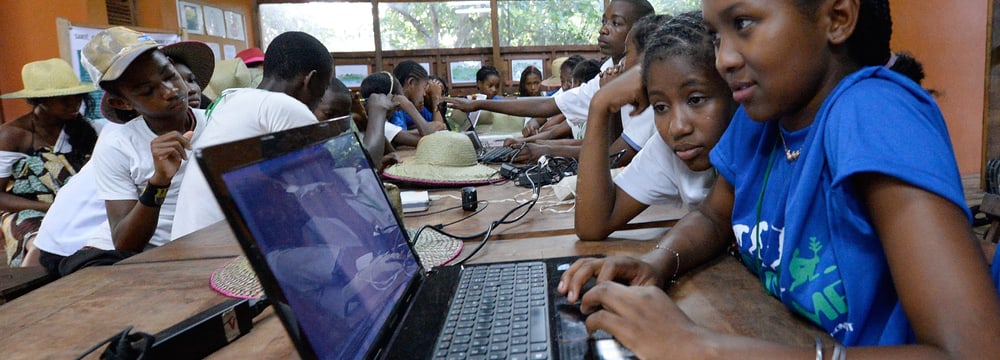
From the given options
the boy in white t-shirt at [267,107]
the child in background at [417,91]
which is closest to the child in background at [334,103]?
the boy in white t-shirt at [267,107]

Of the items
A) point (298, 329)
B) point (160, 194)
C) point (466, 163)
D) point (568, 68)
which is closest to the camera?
point (298, 329)

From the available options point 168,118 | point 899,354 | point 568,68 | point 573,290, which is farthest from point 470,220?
point 568,68

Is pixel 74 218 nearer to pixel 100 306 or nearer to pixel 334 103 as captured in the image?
pixel 334 103

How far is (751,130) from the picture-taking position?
97 cm

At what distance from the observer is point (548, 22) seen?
25.8ft

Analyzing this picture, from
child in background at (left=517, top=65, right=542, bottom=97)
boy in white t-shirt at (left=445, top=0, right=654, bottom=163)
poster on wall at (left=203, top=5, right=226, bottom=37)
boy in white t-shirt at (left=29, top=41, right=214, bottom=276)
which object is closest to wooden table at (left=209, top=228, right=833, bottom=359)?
boy in white t-shirt at (left=445, top=0, right=654, bottom=163)

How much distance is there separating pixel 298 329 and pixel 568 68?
4578 mm

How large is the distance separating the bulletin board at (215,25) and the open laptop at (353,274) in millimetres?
6135

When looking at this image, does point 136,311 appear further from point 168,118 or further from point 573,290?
point 168,118

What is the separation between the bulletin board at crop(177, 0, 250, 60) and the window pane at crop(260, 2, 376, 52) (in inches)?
16.8

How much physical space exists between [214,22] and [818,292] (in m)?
7.41

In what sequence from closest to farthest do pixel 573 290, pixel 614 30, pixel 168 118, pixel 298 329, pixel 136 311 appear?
pixel 298 329 → pixel 573 290 → pixel 136 311 → pixel 168 118 → pixel 614 30

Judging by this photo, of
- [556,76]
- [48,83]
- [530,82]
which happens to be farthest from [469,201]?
[556,76]

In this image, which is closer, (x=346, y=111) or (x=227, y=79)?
(x=346, y=111)
